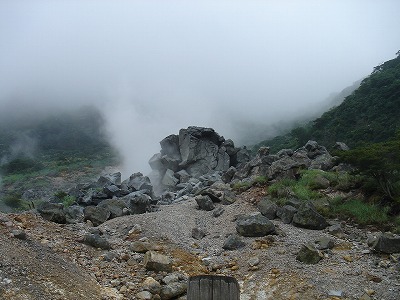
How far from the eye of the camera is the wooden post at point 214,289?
9.53 feet

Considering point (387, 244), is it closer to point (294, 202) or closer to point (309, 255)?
point (309, 255)

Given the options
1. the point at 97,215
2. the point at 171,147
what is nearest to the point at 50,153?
the point at 171,147

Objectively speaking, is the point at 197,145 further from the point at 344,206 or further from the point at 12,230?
the point at 12,230

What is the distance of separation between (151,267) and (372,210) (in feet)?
21.7

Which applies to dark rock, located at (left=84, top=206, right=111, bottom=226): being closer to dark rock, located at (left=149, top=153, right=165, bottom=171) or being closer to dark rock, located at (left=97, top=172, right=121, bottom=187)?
dark rock, located at (left=97, top=172, right=121, bottom=187)

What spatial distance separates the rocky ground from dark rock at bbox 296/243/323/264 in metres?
0.14

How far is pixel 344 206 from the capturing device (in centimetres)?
1201

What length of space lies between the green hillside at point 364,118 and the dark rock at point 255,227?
23.7 meters

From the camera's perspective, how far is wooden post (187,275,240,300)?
9.53 feet

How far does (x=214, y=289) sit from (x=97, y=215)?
35.4 feet

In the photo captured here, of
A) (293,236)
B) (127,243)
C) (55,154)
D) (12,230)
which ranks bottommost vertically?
(293,236)

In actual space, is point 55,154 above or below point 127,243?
above

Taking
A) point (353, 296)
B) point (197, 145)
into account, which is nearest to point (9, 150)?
point (197, 145)

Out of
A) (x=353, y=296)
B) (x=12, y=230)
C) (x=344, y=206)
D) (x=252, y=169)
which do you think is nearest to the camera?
(x=353, y=296)
